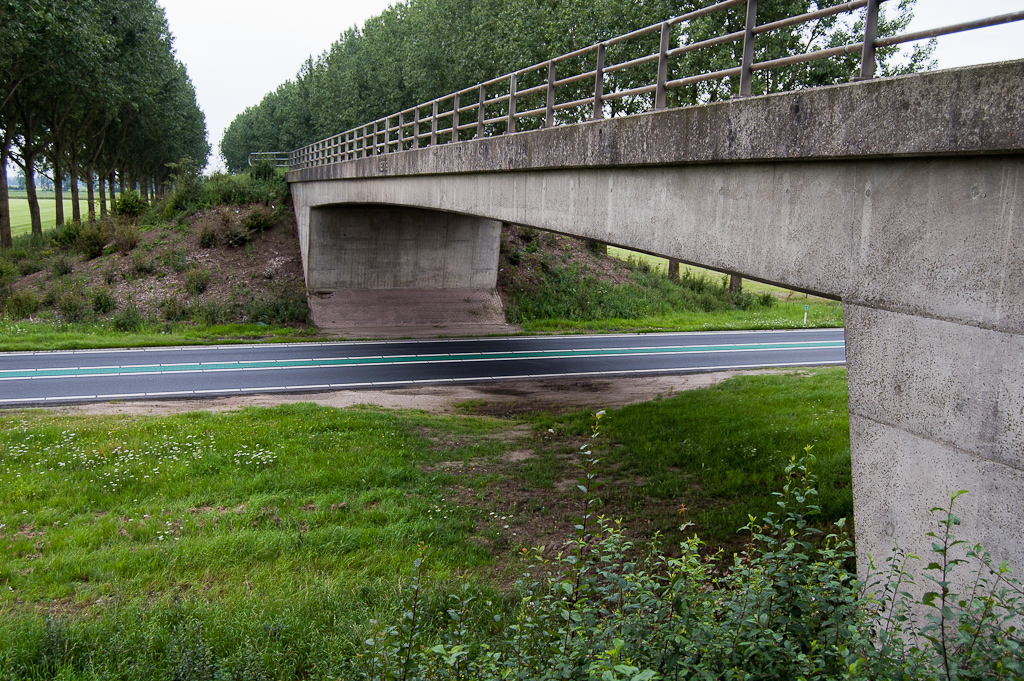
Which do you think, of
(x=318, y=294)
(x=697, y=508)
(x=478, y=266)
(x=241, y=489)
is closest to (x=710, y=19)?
(x=478, y=266)

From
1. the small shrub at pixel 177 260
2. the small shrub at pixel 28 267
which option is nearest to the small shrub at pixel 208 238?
the small shrub at pixel 177 260

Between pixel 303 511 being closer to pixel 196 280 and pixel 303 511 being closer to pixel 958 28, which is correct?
pixel 958 28

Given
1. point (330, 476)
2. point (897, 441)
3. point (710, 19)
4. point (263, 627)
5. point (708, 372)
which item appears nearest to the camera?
point (897, 441)

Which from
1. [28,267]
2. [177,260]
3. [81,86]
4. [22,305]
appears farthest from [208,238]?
[81,86]

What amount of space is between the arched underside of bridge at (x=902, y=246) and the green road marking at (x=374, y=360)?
14115mm

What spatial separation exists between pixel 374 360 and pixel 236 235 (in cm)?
1420

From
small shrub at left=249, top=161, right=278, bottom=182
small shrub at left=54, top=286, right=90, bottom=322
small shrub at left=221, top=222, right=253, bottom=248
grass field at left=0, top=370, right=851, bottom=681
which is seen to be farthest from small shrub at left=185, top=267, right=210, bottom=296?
grass field at left=0, top=370, right=851, bottom=681

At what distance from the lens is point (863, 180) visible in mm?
5742

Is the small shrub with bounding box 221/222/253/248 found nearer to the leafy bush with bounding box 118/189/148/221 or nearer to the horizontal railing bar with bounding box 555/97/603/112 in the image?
the leafy bush with bounding box 118/189/148/221

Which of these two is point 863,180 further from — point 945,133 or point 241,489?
point 241,489

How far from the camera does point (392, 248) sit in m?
28.0

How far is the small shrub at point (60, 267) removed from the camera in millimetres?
29203

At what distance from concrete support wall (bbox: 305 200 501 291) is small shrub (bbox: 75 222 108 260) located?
403 inches

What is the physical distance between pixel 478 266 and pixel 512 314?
2302 millimetres
